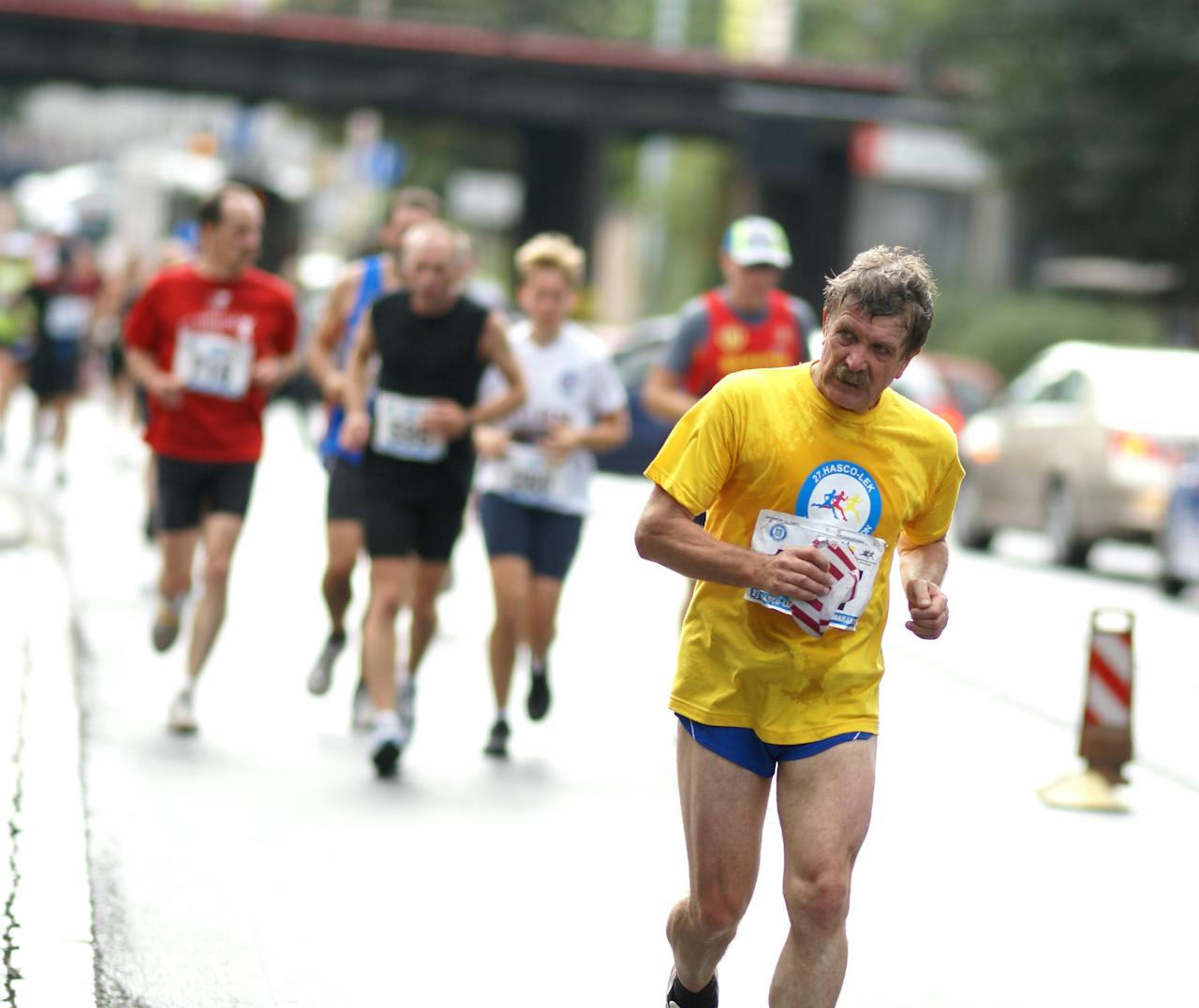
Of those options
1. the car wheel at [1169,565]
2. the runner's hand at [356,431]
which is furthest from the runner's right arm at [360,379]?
the car wheel at [1169,565]

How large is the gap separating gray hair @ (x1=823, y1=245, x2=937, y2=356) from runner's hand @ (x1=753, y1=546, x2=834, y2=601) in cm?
46

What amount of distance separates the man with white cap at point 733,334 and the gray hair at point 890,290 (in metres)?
4.79

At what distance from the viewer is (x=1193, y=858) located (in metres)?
8.49

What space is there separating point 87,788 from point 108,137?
116m

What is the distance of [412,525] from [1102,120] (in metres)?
37.0


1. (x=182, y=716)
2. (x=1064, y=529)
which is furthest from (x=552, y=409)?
(x=1064, y=529)

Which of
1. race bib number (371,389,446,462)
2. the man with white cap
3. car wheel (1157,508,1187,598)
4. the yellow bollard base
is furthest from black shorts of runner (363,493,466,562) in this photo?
car wheel (1157,508,1187,598)

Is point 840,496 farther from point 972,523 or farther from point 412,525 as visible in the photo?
point 972,523

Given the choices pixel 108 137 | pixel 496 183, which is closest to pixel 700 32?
pixel 496 183

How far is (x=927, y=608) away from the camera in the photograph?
5.11 meters

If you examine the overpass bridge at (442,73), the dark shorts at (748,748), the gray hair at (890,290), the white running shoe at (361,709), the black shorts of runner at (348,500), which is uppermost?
the overpass bridge at (442,73)

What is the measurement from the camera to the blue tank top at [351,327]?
10.4 m

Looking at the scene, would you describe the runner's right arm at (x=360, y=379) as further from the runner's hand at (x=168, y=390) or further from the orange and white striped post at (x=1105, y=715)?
the orange and white striped post at (x=1105, y=715)

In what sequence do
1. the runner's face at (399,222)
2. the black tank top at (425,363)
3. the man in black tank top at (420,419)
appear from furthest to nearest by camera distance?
the runner's face at (399,222) → the black tank top at (425,363) → the man in black tank top at (420,419)
